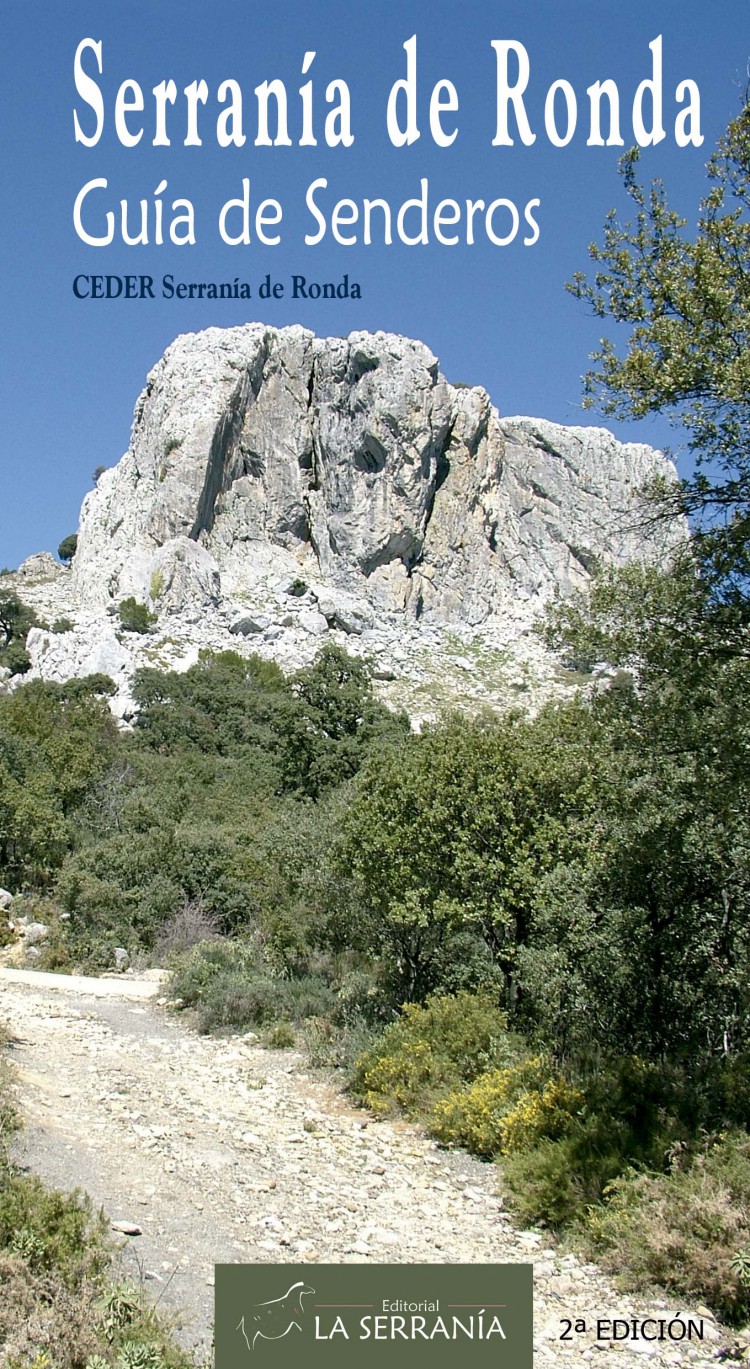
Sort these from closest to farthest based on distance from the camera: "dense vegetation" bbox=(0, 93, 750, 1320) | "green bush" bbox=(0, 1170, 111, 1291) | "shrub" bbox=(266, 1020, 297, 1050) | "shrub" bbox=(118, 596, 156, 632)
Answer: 1. "green bush" bbox=(0, 1170, 111, 1291)
2. "dense vegetation" bbox=(0, 93, 750, 1320)
3. "shrub" bbox=(266, 1020, 297, 1050)
4. "shrub" bbox=(118, 596, 156, 632)

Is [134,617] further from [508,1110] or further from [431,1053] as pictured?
[508,1110]

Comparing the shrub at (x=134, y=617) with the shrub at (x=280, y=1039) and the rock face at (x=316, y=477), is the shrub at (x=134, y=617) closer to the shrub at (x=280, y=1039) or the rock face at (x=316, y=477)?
the rock face at (x=316, y=477)

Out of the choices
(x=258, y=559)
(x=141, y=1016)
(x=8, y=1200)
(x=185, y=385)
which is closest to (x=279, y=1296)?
(x=8, y=1200)

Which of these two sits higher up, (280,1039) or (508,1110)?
(508,1110)

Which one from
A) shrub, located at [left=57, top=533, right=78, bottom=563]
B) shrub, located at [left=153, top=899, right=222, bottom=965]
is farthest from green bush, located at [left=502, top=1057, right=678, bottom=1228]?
shrub, located at [left=57, top=533, right=78, bottom=563]

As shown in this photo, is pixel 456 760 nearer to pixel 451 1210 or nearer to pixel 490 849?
pixel 490 849

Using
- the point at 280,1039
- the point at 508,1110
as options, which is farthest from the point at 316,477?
the point at 508,1110

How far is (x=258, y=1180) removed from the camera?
274 inches

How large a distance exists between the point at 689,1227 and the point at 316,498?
2466 inches

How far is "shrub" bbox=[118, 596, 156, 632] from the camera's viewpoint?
52562mm

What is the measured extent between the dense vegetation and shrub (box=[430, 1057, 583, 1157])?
3cm

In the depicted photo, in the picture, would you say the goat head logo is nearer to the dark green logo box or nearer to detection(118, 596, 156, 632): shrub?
the dark green logo box

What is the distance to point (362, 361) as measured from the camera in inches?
2571

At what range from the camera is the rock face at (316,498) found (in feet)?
199
